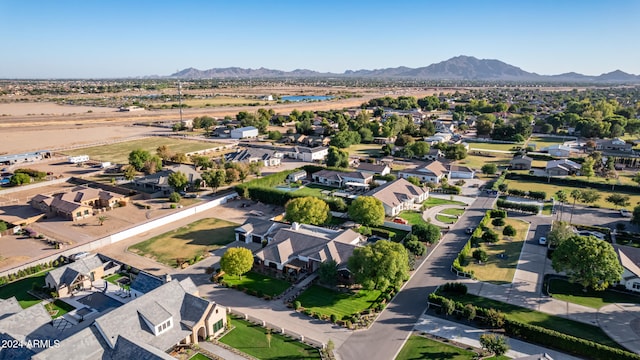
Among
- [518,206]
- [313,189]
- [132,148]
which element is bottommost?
[313,189]

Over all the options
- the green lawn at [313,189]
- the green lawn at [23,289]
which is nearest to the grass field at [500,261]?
the green lawn at [313,189]

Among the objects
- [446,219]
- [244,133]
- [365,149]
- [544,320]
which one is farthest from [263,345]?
[244,133]

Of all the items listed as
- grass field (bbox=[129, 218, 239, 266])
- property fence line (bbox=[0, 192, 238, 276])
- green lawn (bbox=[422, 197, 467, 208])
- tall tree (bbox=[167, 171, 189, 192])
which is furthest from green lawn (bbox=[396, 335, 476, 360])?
tall tree (bbox=[167, 171, 189, 192])

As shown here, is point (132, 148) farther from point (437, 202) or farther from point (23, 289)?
point (437, 202)

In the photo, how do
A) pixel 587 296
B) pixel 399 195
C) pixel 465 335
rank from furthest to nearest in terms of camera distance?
pixel 399 195 < pixel 587 296 < pixel 465 335

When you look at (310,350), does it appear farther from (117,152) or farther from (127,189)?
(117,152)

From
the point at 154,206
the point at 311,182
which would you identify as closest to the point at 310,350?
the point at 154,206
